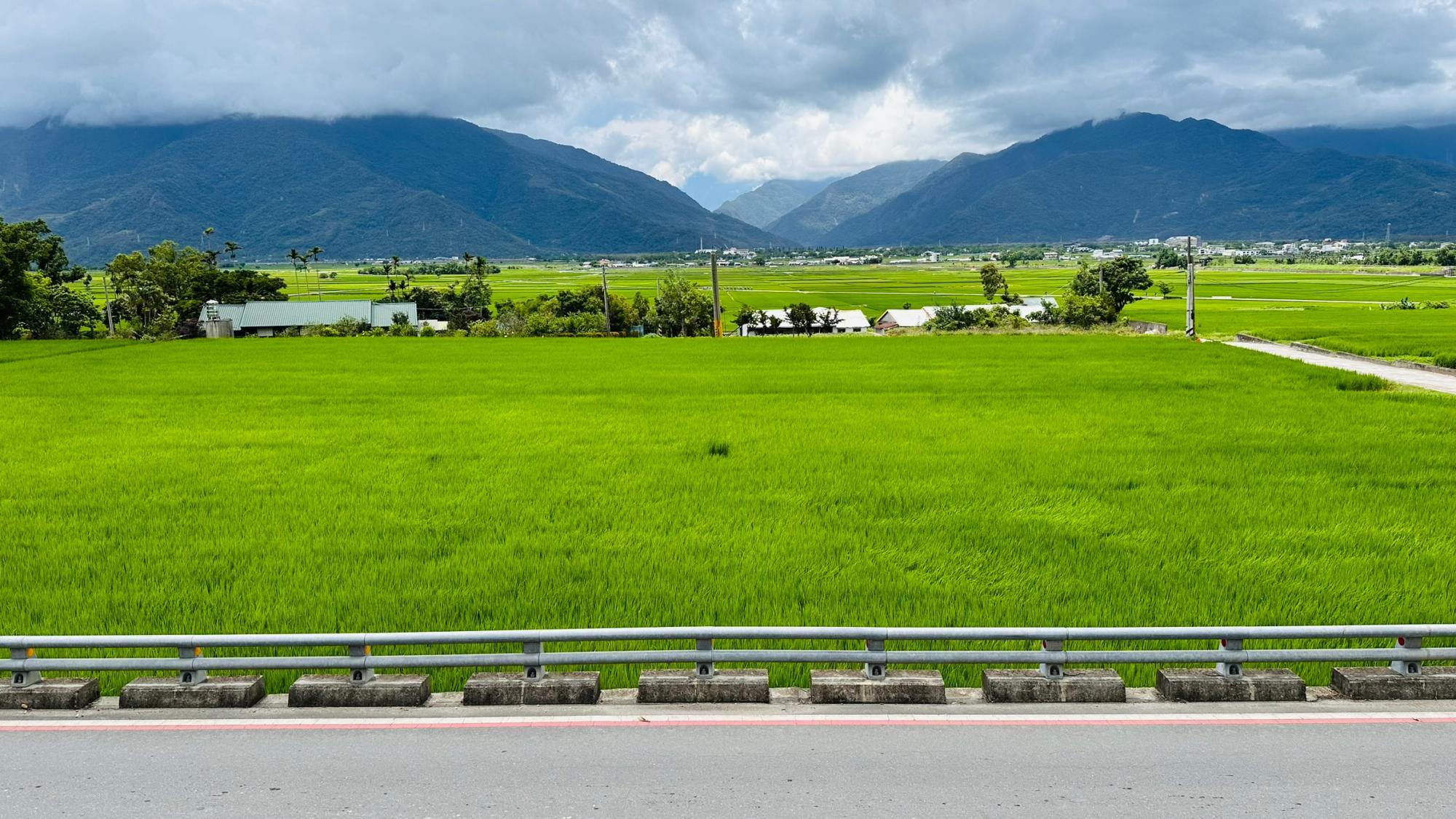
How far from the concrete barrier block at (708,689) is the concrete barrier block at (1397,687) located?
4.16 m

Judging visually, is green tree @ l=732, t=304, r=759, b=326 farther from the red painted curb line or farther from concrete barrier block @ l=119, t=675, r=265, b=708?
the red painted curb line

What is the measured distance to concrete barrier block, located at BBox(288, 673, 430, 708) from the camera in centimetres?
666

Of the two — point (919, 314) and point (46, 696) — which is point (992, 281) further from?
point (46, 696)

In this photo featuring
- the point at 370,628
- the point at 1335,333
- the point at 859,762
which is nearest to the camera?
the point at 859,762

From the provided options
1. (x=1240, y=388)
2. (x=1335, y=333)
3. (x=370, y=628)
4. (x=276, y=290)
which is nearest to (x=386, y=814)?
(x=370, y=628)

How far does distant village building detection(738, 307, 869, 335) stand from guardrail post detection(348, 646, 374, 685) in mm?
73887

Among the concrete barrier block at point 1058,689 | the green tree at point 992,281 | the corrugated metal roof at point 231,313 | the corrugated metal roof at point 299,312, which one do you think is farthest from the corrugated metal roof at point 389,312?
the concrete barrier block at point 1058,689

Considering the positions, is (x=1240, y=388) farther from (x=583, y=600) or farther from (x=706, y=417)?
(x=583, y=600)

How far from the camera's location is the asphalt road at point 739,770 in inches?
206

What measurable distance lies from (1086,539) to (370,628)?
26.3ft

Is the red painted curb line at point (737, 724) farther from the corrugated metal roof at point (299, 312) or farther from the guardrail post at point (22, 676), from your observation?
the corrugated metal roof at point (299, 312)

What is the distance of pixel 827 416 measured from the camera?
23203 mm

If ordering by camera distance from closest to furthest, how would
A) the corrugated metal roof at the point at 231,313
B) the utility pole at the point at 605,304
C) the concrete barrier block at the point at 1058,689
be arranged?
the concrete barrier block at the point at 1058,689 → the utility pole at the point at 605,304 → the corrugated metal roof at the point at 231,313

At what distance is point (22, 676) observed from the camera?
662cm
